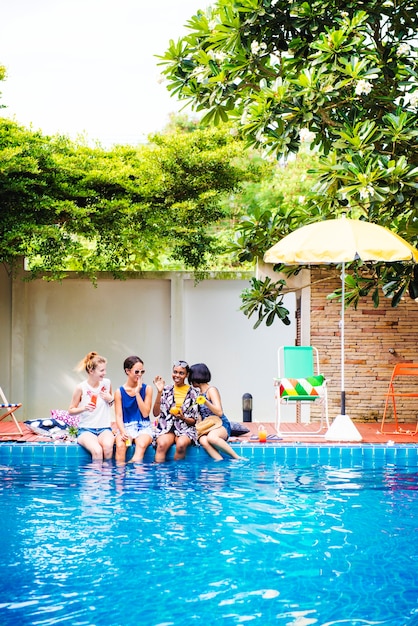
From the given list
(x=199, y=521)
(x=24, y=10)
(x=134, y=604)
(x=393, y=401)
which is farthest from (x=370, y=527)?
(x=24, y=10)

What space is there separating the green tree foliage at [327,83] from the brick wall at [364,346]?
3.12 ft

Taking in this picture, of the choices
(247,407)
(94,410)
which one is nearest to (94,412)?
(94,410)

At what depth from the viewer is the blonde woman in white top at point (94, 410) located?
837cm

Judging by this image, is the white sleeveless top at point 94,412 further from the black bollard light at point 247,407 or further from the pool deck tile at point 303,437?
the black bollard light at point 247,407

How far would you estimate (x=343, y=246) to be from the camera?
856 cm

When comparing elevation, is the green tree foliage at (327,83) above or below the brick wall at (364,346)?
above

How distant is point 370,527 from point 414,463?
2.72m

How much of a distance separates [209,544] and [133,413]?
3.21m

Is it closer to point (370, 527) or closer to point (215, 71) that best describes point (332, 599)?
point (370, 527)

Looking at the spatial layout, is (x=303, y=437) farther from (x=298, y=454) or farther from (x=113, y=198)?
(x=113, y=198)

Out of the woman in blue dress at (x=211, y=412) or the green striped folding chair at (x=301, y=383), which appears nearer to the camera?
the woman in blue dress at (x=211, y=412)

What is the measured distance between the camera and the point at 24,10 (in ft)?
95.9

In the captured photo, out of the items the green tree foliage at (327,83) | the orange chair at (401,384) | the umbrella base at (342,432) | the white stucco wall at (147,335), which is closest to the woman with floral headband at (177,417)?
the umbrella base at (342,432)

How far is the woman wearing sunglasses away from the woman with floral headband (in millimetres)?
137
